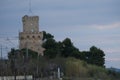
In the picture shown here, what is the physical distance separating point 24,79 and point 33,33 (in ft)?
224

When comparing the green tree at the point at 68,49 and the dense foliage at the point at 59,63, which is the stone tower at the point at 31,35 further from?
the green tree at the point at 68,49

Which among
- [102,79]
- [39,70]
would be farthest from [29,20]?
[39,70]

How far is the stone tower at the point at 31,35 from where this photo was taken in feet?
376

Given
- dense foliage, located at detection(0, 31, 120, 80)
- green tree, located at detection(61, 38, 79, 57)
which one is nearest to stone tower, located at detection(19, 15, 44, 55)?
dense foliage, located at detection(0, 31, 120, 80)

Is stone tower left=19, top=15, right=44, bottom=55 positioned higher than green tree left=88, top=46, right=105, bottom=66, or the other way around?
stone tower left=19, top=15, right=44, bottom=55

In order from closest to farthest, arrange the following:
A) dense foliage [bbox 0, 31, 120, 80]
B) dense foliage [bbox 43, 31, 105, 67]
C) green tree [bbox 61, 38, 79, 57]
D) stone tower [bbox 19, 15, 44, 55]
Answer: dense foliage [bbox 0, 31, 120, 80] < dense foliage [bbox 43, 31, 105, 67] < green tree [bbox 61, 38, 79, 57] < stone tower [bbox 19, 15, 44, 55]

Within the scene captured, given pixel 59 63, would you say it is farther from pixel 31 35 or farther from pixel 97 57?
pixel 31 35

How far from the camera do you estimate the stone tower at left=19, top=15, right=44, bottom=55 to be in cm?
11471

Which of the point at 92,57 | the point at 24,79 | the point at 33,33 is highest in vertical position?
the point at 33,33

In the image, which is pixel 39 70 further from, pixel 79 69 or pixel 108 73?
pixel 108 73

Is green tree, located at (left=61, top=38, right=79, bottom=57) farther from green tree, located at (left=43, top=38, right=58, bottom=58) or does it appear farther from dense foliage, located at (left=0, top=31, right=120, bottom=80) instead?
green tree, located at (left=43, top=38, right=58, bottom=58)

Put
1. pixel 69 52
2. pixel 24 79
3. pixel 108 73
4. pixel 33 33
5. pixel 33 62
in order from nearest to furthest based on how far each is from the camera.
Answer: pixel 24 79
pixel 33 62
pixel 108 73
pixel 69 52
pixel 33 33

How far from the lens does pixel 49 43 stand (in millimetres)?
101250

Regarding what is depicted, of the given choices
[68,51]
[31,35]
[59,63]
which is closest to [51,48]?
[68,51]
